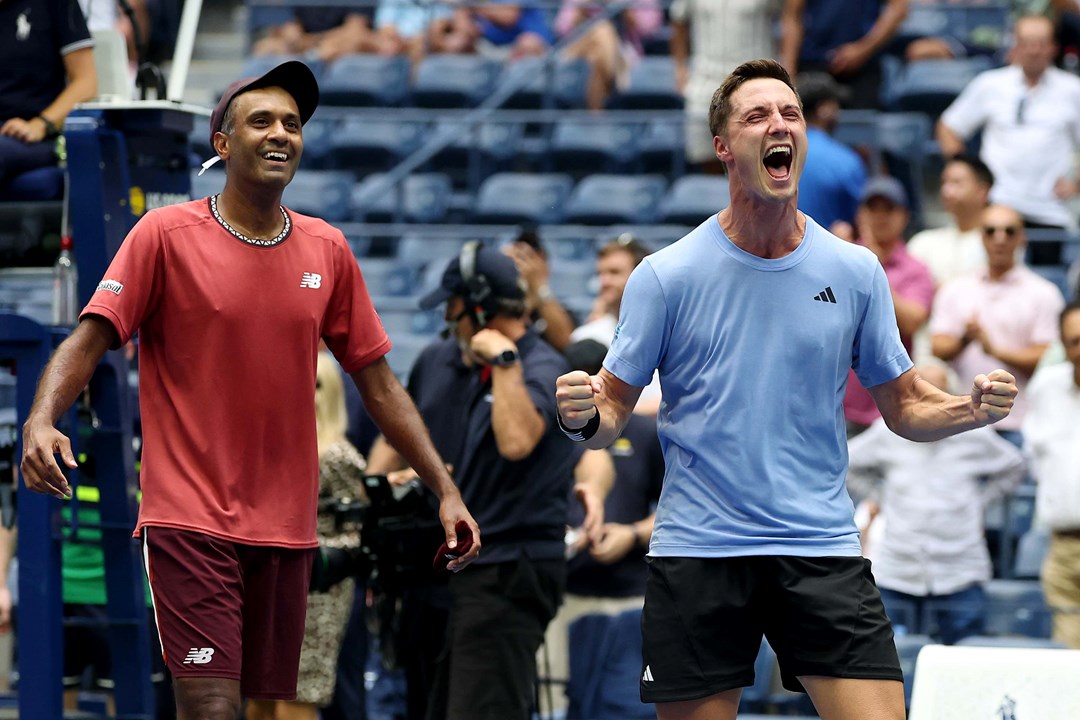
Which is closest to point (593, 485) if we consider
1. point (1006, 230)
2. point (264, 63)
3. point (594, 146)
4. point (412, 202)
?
point (1006, 230)

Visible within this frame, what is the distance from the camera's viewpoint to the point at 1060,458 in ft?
25.4

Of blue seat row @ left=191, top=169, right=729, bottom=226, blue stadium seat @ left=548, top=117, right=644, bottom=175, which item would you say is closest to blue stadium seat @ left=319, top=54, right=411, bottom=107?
blue seat row @ left=191, top=169, right=729, bottom=226

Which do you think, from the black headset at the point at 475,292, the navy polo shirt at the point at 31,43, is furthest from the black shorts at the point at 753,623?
the navy polo shirt at the point at 31,43

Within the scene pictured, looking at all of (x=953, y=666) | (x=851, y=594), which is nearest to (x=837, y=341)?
(x=851, y=594)

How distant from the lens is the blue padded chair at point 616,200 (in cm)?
1202

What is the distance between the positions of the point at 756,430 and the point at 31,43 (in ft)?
13.0

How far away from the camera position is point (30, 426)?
420 cm

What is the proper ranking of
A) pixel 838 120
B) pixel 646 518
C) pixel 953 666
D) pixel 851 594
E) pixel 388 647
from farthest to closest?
pixel 838 120 → pixel 646 518 → pixel 388 647 → pixel 953 666 → pixel 851 594

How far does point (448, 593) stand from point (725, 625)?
2325 millimetres

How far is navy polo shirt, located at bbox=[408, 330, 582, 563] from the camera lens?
19.6 feet

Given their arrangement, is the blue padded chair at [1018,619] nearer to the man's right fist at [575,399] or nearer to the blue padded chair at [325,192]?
the man's right fist at [575,399]

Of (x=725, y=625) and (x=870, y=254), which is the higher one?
(x=870, y=254)

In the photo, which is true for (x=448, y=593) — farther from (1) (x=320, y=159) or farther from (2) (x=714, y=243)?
(1) (x=320, y=159)

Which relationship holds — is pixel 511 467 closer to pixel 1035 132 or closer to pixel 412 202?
pixel 1035 132
